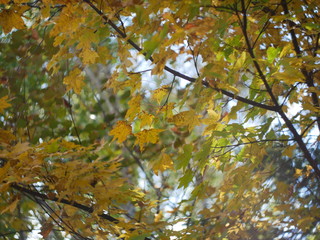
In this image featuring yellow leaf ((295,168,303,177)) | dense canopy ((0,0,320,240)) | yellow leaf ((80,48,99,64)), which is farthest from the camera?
yellow leaf ((295,168,303,177))

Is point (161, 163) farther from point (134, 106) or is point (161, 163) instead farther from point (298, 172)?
point (298, 172)

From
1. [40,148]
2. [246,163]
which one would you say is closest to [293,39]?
[246,163]

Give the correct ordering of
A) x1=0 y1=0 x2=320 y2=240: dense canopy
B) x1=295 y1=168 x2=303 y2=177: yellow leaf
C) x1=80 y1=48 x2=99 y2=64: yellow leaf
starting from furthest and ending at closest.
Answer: x1=295 y1=168 x2=303 y2=177: yellow leaf → x1=80 y1=48 x2=99 y2=64: yellow leaf → x1=0 y1=0 x2=320 y2=240: dense canopy

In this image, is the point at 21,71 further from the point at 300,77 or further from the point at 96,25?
the point at 300,77

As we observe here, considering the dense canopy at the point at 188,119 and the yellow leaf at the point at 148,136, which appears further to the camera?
the yellow leaf at the point at 148,136

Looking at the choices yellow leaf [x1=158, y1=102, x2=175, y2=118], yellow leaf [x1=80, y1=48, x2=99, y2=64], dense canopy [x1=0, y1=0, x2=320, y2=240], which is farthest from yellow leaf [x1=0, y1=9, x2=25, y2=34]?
yellow leaf [x1=158, y1=102, x2=175, y2=118]

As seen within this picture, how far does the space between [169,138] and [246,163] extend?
2.10 m

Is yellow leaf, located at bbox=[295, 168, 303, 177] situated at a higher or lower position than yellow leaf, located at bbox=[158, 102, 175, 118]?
lower

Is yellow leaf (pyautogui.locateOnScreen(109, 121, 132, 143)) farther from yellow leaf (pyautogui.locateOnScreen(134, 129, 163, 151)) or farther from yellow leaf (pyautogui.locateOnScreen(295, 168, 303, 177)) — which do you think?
yellow leaf (pyautogui.locateOnScreen(295, 168, 303, 177))

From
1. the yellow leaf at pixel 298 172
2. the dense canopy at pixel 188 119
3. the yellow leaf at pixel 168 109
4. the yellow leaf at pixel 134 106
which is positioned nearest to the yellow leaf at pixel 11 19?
the dense canopy at pixel 188 119

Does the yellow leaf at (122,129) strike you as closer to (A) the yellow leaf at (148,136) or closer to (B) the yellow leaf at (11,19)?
(A) the yellow leaf at (148,136)

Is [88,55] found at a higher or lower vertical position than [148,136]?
higher

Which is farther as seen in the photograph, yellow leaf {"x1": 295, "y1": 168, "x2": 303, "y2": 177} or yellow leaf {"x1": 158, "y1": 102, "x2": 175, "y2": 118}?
yellow leaf {"x1": 295, "y1": 168, "x2": 303, "y2": 177}

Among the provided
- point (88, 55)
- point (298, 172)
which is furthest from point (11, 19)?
point (298, 172)
